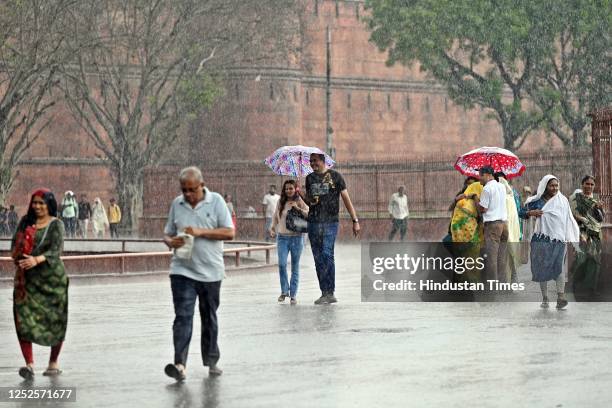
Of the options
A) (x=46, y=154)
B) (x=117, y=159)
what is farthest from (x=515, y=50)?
(x=46, y=154)

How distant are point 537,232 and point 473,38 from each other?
1343 inches

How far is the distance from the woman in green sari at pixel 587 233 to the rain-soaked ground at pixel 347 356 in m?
0.77

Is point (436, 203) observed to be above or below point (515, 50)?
below

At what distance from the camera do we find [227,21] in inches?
1869

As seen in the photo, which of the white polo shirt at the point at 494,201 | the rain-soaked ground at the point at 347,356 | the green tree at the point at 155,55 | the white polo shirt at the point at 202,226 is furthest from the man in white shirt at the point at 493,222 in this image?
the green tree at the point at 155,55

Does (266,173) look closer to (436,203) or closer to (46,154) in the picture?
(436,203)

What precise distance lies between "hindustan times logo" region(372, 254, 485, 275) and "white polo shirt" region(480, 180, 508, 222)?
51cm

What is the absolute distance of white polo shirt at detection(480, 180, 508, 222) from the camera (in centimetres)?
1795

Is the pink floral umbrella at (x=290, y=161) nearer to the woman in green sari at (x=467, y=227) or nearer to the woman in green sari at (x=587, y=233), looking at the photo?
the woman in green sari at (x=467, y=227)

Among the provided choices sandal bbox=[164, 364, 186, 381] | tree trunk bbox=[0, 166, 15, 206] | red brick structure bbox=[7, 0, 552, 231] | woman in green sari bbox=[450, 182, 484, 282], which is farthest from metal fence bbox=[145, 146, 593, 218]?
sandal bbox=[164, 364, 186, 381]

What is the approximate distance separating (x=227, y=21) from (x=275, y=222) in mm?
29762

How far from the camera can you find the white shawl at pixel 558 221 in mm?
17172

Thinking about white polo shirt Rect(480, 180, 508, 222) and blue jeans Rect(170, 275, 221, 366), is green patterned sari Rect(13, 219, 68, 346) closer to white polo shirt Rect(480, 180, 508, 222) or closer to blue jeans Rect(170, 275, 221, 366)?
blue jeans Rect(170, 275, 221, 366)

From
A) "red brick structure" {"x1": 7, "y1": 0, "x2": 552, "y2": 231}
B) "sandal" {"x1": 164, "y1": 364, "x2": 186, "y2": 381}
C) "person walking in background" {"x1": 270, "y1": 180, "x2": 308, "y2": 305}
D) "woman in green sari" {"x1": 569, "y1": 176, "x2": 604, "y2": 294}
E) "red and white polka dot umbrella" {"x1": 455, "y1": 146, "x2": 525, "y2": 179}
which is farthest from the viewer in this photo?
"red brick structure" {"x1": 7, "y1": 0, "x2": 552, "y2": 231}
